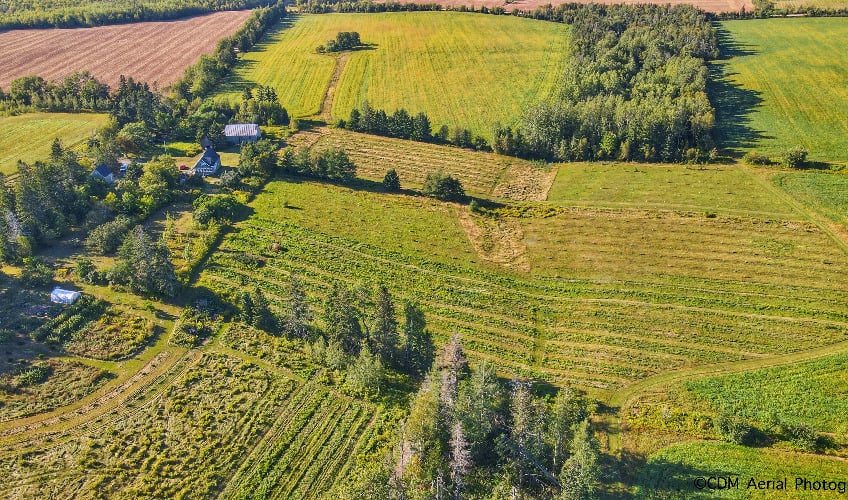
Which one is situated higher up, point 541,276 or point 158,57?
point 158,57

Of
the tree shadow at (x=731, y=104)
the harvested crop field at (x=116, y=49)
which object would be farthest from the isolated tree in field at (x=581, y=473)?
the harvested crop field at (x=116, y=49)

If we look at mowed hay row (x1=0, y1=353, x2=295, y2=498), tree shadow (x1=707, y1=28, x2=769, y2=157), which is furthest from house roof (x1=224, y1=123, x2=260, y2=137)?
tree shadow (x1=707, y1=28, x2=769, y2=157)

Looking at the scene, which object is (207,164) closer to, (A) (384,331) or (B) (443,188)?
(B) (443,188)

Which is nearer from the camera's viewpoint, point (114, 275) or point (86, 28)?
point (114, 275)

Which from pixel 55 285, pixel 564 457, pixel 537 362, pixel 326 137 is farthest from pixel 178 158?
pixel 564 457

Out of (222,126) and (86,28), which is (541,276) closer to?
(222,126)

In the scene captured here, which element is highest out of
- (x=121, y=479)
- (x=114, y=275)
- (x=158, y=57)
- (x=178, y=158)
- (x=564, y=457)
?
(x=158, y=57)
